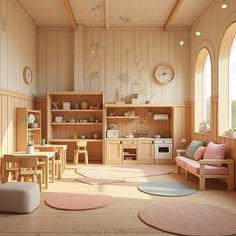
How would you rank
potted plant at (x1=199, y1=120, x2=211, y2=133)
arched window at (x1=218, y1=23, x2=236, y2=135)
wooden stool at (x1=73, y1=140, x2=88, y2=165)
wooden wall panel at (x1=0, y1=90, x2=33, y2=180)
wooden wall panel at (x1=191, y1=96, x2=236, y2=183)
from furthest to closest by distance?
wooden stool at (x1=73, y1=140, x2=88, y2=165)
potted plant at (x1=199, y1=120, x2=211, y2=133)
arched window at (x1=218, y1=23, x2=236, y2=135)
wooden wall panel at (x1=0, y1=90, x2=33, y2=180)
wooden wall panel at (x1=191, y1=96, x2=236, y2=183)

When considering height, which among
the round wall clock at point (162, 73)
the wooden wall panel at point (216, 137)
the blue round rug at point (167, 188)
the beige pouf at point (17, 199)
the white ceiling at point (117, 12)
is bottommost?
the blue round rug at point (167, 188)

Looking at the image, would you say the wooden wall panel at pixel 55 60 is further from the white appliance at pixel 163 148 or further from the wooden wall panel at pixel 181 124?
the wooden wall panel at pixel 181 124

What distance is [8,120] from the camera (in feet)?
24.0

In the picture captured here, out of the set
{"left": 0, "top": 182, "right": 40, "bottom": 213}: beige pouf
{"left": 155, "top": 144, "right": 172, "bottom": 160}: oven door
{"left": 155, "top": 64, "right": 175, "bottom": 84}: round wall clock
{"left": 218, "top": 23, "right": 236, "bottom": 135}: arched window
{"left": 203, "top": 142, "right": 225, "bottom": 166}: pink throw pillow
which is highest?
{"left": 155, "top": 64, "right": 175, "bottom": 84}: round wall clock

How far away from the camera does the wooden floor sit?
392 centimetres

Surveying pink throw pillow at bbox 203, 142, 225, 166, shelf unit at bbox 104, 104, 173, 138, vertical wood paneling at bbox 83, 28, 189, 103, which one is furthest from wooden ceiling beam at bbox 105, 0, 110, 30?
pink throw pillow at bbox 203, 142, 225, 166

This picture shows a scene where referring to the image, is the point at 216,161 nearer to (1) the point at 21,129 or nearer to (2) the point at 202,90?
(2) the point at 202,90

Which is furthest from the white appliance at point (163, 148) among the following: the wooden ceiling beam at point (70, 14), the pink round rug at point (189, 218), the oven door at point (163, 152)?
the pink round rug at point (189, 218)

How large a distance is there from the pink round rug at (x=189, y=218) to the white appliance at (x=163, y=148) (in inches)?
175

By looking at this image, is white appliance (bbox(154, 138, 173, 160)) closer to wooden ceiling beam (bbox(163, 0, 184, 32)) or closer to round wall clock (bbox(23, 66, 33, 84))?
wooden ceiling beam (bbox(163, 0, 184, 32))

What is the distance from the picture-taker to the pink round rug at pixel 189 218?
3.92m

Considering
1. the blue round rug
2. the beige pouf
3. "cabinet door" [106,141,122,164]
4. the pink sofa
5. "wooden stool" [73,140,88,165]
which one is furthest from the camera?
"cabinet door" [106,141,122,164]

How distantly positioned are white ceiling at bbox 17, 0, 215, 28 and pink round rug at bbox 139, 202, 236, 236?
5.28 m

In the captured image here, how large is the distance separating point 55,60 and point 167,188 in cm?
582
